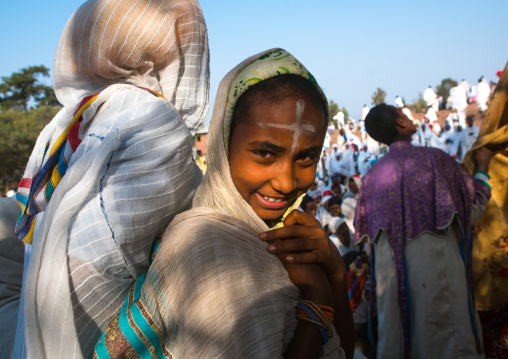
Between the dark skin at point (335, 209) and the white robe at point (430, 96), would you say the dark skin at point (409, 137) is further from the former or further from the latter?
the white robe at point (430, 96)

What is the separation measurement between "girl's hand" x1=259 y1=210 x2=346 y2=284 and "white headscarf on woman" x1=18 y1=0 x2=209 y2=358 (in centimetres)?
36

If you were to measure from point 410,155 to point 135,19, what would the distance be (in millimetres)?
2918

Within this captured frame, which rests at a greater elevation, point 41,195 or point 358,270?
point 41,195

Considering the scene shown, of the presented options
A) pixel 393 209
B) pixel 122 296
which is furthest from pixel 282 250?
pixel 393 209

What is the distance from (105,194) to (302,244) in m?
0.63

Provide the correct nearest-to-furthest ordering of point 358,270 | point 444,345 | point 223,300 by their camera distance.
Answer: point 223,300 → point 444,345 → point 358,270

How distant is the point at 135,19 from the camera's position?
149cm

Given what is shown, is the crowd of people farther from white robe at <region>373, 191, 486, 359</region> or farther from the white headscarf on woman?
white robe at <region>373, 191, 486, 359</region>

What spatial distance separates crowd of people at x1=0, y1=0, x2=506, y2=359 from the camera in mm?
1067

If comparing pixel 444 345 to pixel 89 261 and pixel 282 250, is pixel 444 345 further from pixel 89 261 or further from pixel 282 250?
pixel 89 261

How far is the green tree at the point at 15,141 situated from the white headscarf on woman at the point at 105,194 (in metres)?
22.7

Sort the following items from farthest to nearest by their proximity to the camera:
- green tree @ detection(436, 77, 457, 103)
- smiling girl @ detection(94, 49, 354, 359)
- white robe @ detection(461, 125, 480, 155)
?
green tree @ detection(436, 77, 457, 103)
white robe @ detection(461, 125, 480, 155)
smiling girl @ detection(94, 49, 354, 359)

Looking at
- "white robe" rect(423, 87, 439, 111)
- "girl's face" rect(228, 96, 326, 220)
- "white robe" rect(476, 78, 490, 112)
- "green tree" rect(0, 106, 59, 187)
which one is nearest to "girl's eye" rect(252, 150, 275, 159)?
"girl's face" rect(228, 96, 326, 220)

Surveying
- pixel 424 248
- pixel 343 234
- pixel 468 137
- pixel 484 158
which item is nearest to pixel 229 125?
pixel 424 248
